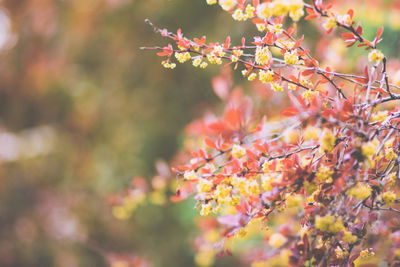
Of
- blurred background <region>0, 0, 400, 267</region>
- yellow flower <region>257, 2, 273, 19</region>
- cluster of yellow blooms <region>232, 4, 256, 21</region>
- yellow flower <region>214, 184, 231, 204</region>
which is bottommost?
yellow flower <region>214, 184, 231, 204</region>

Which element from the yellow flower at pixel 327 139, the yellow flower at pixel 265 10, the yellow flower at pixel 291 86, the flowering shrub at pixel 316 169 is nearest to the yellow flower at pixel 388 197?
the flowering shrub at pixel 316 169

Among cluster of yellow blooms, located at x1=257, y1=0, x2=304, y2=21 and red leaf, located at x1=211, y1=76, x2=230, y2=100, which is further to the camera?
red leaf, located at x1=211, y1=76, x2=230, y2=100

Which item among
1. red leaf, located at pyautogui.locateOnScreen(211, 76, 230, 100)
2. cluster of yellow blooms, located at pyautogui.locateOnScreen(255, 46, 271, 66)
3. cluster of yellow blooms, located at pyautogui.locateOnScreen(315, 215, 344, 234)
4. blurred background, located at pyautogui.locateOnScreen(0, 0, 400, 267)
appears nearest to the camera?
cluster of yellow blooms, located at pyautogui.locateOnScreen(315, 215, 344, 234)

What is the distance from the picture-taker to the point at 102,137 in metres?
2.23

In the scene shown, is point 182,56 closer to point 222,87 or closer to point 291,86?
point 291,86

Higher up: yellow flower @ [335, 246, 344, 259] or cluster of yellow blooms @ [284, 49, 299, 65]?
cluster of yellow blooms @ [284, 49, 299, 65]

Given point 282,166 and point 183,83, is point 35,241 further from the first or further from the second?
point 282,166

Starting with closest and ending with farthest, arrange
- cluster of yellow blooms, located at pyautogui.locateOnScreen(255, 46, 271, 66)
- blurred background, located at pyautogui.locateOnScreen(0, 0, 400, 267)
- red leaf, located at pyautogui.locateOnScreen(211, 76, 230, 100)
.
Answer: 1. cluster of yellow blooms, located at pyautogui.locateOnScreen(255, 46, 271, 66)
2. red leaf, located at pyautogui.locateOnScreen(211, 76, 230, 100)
3. blurred background, located at pyautogui.locateOnScreen(0, 0, 400, 267)

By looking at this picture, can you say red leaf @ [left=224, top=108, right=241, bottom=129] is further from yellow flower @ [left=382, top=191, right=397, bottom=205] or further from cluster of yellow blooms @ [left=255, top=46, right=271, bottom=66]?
yellow flower @ [left=382, top=191, right=397, bottom=205]

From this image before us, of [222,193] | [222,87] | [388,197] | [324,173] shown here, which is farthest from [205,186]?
[222,87]

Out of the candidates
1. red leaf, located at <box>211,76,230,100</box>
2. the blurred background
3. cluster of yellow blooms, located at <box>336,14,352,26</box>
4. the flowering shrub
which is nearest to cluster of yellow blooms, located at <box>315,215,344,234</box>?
the flowering shrub

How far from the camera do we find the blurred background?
2047mm

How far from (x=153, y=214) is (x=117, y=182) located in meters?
0.32

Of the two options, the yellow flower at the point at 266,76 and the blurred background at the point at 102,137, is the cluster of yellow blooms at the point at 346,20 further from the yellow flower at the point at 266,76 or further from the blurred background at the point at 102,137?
the blurred background at the point at 102,137
